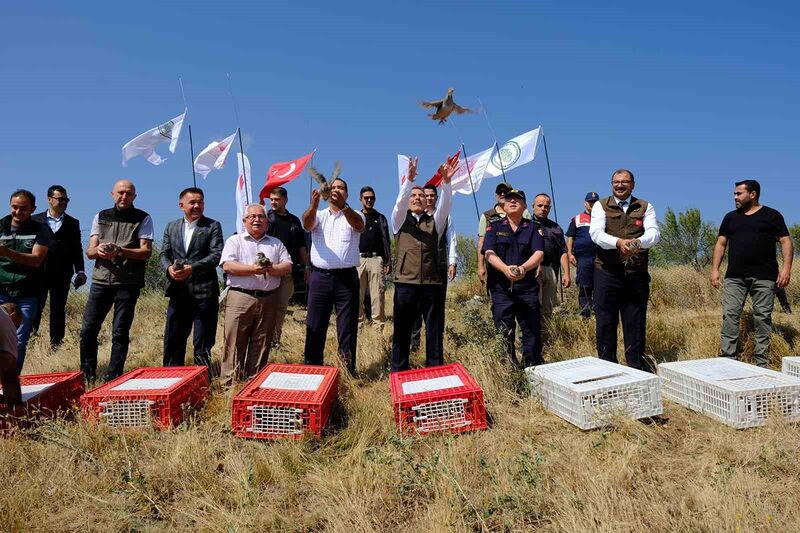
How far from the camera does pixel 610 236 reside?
4.59m

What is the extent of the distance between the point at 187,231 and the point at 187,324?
2.98ft

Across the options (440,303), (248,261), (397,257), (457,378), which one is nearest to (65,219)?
(248,261)

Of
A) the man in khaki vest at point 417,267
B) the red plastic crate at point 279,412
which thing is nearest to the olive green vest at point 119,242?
the red plastic crate at point 279,412

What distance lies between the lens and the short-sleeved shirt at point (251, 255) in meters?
4.51

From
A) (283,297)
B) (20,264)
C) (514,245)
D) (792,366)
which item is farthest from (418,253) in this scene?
(20,264)

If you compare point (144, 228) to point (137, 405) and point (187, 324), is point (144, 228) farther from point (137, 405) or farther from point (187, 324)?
point (137, 405)

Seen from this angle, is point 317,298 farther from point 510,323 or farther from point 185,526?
point 185,526

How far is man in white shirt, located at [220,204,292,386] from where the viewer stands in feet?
14.7

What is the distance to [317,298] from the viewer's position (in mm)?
4648

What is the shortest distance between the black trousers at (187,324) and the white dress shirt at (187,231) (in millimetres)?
450

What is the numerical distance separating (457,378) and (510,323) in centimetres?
118

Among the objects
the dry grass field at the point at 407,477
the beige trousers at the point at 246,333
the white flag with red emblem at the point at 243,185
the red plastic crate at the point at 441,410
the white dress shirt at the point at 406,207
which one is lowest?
the dry grass field at the point at 407,477

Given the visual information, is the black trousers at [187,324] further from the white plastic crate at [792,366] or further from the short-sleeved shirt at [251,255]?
the white plastic crate at [792,366]

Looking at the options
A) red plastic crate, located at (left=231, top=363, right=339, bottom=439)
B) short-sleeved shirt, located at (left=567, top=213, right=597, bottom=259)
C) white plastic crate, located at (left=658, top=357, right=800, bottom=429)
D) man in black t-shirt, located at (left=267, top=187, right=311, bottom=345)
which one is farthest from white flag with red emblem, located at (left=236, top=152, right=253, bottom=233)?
white plastic crate, located at (left=658, top=357, right=800, bottom=429)
